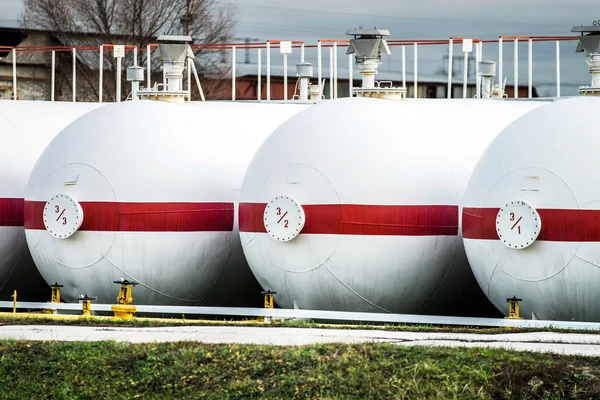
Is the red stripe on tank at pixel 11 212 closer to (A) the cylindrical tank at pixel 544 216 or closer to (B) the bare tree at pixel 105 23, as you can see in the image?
(A) the cylindrical tank at pixel 544 216

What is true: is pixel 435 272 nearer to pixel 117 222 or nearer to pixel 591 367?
pixel 117 222

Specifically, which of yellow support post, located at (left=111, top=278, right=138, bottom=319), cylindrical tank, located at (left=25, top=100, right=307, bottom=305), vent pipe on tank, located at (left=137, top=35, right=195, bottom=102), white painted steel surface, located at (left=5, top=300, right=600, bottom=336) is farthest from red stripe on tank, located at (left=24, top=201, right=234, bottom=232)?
vent pipe on tank, located at (left=137, top=35, right=195, bottom=102)

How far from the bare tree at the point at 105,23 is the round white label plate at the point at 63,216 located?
111 ft

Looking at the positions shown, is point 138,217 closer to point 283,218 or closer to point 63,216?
point 63,216

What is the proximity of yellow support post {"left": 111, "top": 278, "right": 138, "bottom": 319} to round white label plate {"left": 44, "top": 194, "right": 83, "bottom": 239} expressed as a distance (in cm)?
116

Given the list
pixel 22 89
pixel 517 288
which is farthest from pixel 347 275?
pixel 22 89

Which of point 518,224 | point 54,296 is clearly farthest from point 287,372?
point 54,296

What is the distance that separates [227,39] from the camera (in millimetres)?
57281

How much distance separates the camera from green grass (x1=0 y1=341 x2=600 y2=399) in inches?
418

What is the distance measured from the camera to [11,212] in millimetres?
20938

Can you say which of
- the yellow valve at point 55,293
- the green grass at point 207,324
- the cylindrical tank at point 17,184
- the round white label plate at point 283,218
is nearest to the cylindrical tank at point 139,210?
the yellow valve at point 55,293

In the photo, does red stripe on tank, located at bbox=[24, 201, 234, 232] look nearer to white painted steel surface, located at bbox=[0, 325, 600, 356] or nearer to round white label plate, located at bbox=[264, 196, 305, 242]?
round white label plate, located at bbox=[264, 196, 305, 242]

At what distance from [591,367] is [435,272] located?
6.94 m

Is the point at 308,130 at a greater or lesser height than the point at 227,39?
lesser
